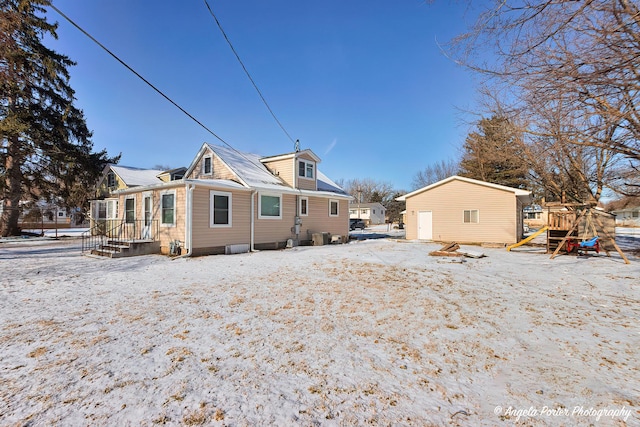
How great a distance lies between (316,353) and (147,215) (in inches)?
474

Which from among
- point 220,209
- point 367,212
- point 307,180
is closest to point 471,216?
point 307,180

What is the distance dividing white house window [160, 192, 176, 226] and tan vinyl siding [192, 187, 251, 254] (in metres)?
1.11

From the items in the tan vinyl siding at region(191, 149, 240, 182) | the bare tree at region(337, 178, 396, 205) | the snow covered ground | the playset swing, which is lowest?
the snow covered ground

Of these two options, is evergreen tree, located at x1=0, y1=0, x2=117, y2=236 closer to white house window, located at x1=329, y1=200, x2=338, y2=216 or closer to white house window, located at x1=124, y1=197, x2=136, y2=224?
white house window, located at x1=124, y1=197, x2=136, y2=224

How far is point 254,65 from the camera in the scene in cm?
1179

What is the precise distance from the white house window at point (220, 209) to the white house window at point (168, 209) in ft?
4.63

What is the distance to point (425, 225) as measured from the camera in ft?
64.3

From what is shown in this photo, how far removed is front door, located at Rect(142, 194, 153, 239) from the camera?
1251 centimetres

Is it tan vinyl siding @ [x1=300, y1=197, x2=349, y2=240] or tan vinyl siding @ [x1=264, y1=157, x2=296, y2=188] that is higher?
tan vinyl siding @ [x1=264, y1=157, x2=296, y2=188]

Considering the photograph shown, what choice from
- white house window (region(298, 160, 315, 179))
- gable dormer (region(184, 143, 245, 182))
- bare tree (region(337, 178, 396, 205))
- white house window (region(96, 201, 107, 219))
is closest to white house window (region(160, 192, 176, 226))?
gable dormer (region(184, 143, 245, 182))

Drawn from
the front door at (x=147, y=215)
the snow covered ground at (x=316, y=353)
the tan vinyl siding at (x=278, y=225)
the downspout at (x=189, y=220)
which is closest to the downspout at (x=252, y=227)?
the tan vinyl siding at (x=278, y=225)

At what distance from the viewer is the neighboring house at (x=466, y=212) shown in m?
17.0

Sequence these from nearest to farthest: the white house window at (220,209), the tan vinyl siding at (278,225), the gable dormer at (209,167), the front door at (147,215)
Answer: the white house window at (220,209) < the front door at (147,215) < the tan vinyl siding at (278,225) < the gable dormer at (209,167)

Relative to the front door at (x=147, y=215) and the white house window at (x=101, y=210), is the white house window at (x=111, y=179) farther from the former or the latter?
the front door at (x=147, y=215)
